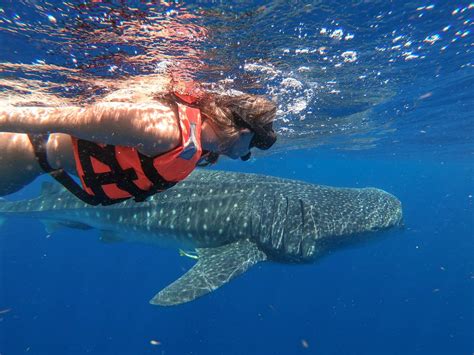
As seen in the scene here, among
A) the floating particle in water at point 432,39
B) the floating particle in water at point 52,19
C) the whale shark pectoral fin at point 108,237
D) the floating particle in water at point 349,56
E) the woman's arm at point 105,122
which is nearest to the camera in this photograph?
the woman's arm at point 105,122

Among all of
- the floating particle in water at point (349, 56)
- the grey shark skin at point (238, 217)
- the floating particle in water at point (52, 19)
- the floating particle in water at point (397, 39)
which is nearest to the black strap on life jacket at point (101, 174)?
the floating particle in water at point (52, 19)

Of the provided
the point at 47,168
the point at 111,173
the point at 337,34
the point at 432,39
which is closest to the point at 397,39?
the point at 432,39

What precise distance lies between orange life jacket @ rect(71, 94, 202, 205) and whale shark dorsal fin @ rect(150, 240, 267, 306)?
8.55ft

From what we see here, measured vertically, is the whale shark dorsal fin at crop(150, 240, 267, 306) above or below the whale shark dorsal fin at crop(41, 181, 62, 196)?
below

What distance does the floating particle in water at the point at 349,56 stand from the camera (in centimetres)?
822

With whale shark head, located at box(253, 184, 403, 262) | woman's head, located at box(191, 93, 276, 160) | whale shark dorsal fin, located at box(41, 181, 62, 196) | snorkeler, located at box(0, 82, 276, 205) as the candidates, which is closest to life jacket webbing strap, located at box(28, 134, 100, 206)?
snorkeler, located at box(0, 82, 276, 205)

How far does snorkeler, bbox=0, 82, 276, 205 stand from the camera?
2.63 meters

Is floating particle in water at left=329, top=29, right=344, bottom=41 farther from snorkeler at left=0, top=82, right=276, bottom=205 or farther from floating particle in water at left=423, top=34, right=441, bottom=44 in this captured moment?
snorkeler at left=0, top=82, right=276, bottom=205

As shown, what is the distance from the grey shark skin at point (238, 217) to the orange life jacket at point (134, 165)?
3628 mm

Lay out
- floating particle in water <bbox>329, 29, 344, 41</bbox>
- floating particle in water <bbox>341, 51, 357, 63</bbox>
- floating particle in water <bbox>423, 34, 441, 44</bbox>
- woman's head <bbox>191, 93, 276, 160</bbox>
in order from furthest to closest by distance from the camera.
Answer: floating particle in water <bbox>341, 51, 357, 63</bbox> < floating particle in water <bbox>423, 34, 441, 44</bbox> < floating particle in water <bbox>329, 29, 344, 41</bbox> < woman's head <bbox>191, 93, 276, 160</bbox>

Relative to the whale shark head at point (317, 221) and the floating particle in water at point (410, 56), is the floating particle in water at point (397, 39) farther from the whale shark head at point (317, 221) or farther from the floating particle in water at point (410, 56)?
the whale shark head at point (317, 221)

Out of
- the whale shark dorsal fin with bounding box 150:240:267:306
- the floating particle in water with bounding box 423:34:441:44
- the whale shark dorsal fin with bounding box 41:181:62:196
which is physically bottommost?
the whale shark dorsal fin with bounding box 150:240:267:306

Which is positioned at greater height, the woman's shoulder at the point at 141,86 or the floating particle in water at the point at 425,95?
the woman's shoulder at the point at 141,86

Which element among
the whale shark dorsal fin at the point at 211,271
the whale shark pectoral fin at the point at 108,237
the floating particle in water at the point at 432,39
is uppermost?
the floating particle in water at the point at 432,39
